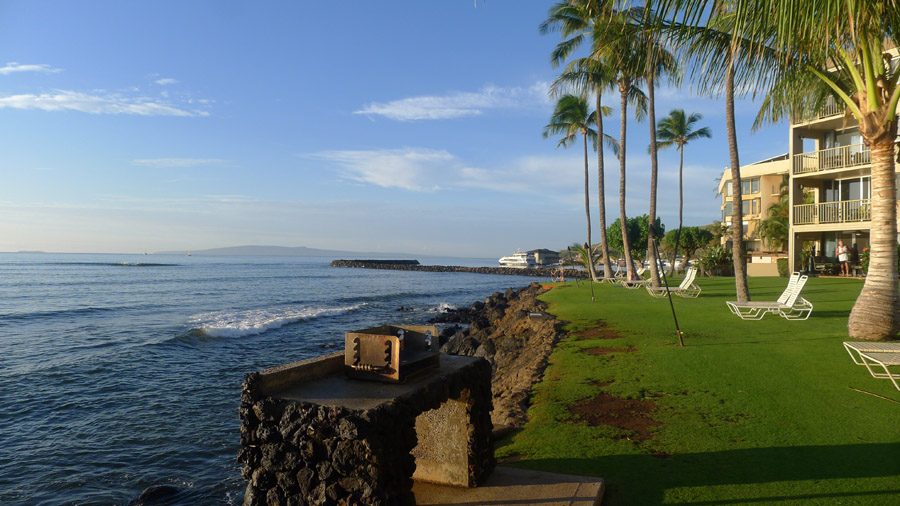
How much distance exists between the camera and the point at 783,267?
3006cm

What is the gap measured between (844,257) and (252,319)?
29.8m

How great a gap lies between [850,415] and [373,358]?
5.72m

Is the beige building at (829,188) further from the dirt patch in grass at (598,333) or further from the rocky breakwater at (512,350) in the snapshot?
the dirt patch in grass at (598,333)

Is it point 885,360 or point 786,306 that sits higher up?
point 786,306

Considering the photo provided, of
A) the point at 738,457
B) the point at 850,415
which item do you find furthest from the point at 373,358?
the point at 850,415

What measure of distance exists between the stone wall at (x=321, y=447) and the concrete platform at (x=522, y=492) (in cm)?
92

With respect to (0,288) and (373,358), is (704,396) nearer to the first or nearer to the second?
(373,358)

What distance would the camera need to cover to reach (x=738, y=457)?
16.8 ft

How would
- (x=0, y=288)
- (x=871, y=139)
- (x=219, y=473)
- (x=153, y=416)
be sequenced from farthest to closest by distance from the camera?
1. (x=0, y=288)
2. (x=153, y=416)
3. (x=871, y=139)
4. (x=219, y=473)

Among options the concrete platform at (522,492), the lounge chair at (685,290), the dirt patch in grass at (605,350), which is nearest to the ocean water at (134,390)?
the concrete platform at (522,492)

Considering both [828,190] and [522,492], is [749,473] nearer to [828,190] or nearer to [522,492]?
[522,492]

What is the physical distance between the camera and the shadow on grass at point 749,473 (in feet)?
14.3

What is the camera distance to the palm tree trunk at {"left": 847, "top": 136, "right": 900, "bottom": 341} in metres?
9.73

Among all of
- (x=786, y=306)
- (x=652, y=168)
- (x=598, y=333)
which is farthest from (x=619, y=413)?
(x=652, y=168)
